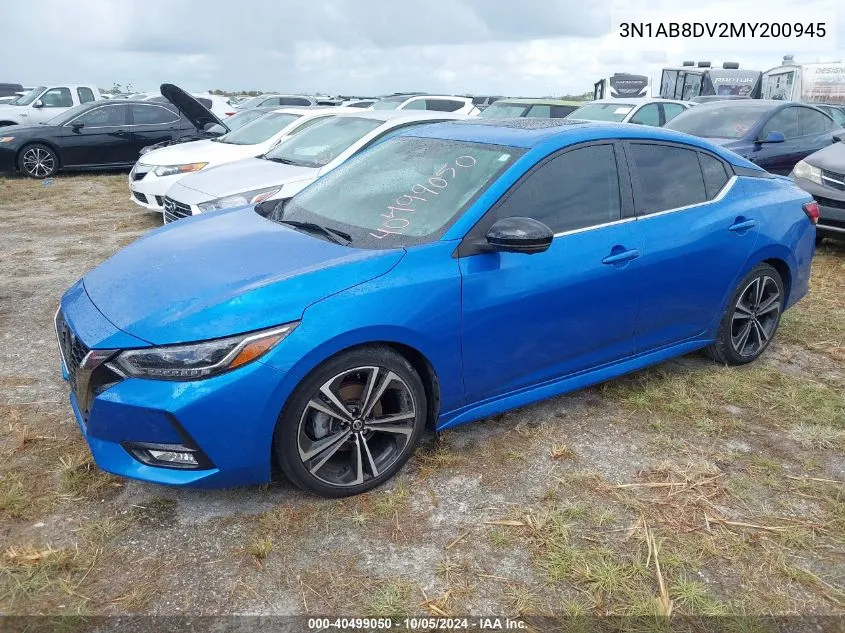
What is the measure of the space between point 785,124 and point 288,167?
681cm

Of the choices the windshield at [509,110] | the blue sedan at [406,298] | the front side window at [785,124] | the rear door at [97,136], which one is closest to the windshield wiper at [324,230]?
the blue sedan at [406,298]

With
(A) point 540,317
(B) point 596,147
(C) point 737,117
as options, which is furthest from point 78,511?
(C) point 737,117

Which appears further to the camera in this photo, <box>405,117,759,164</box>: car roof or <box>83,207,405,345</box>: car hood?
<box>405,117,759,164</box>: car roof

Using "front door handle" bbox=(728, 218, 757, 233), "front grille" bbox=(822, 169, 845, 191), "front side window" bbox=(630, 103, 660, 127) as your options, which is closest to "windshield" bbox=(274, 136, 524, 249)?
"front door handle" bbox=(728, 218, 757, 233)

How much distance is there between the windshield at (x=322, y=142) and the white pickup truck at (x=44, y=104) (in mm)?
9990

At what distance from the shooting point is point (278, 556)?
2766 millimetres

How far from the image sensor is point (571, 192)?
11.9ft

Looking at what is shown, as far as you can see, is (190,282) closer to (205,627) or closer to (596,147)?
(205,627)

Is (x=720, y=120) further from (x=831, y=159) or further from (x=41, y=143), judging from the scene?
(x=41, y=143)

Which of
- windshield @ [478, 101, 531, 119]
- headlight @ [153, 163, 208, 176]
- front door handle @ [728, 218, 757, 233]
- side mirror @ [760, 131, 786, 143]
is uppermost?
front door handle @ [728, 218, 757, 233]

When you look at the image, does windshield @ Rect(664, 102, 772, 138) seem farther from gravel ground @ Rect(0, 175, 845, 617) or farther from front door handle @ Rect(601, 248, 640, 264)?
front door handle @ Rect(601, 248, 640, 264)

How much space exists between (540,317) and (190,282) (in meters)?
1.59

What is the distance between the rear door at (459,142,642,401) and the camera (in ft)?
10.8

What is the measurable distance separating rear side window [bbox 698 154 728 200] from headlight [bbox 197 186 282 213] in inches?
157
